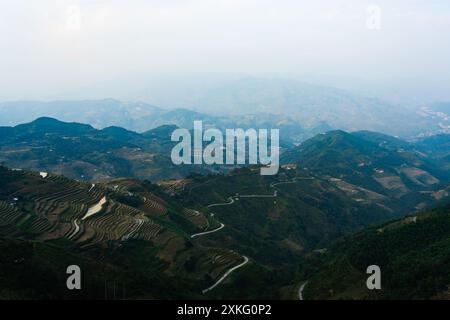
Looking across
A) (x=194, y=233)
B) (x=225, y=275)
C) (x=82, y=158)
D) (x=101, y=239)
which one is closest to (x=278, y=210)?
(x=194, y=233)

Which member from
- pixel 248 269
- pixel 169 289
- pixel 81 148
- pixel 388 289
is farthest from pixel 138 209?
pixel 81 148

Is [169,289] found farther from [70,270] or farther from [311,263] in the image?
[311,263]

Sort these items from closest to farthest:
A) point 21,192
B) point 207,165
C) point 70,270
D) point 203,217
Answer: point 70,270, point 21,192, point 203,217, point 207,165

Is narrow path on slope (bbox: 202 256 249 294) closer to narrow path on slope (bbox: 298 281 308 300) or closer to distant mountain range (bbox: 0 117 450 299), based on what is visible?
distant mountain range (bbox: 0 117 450 299)

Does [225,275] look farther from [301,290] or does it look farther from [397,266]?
[397,266]

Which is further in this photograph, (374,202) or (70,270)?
(374,202)

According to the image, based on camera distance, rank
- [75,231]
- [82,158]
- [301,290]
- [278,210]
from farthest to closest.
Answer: [82,158] → [278,210] → [75,231] → [301,290]

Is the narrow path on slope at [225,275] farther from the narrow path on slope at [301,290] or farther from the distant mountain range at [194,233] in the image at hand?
the narrow path on slope at [301,290]

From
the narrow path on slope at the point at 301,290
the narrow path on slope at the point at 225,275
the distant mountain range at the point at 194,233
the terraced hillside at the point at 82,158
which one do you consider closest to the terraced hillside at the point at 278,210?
the distant mountain range at the point at 194,233

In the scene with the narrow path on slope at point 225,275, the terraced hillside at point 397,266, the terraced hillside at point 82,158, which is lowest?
the terraced hillside at point 82,158

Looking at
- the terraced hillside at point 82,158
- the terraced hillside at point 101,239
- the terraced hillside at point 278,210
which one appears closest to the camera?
the terraced hillside at point 101,239

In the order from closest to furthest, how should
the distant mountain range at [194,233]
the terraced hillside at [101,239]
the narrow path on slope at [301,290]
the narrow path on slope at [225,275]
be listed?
the terraced hillside at [101,239]
the distant mountain range at [194,233]
the narrow path on slope at [301,290]
the narrow path on slope at [225,275]
